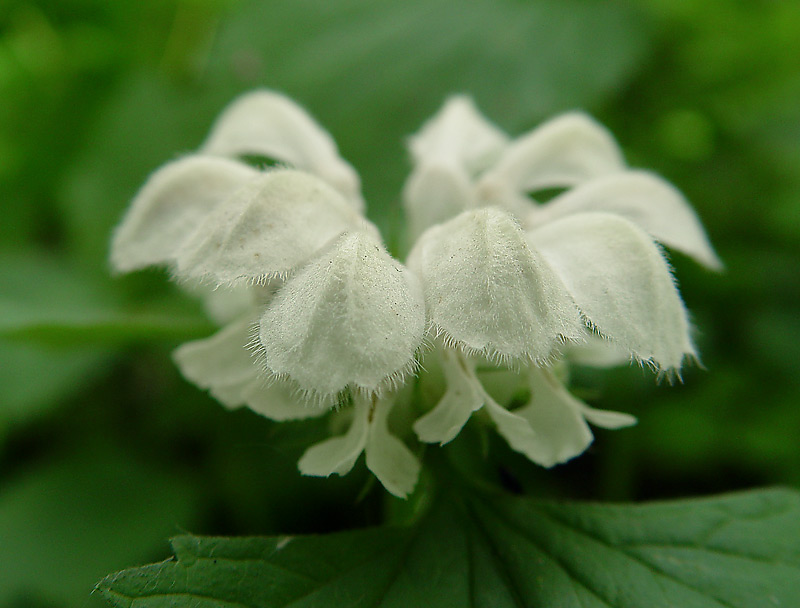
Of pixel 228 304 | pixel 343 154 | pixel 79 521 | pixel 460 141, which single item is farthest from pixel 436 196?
pixel 79 521

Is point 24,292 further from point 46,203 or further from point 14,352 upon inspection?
point 46,203

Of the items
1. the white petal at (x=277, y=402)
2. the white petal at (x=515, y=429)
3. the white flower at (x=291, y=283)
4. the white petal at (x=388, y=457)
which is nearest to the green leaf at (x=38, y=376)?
the white flower at (x=291, y=283)

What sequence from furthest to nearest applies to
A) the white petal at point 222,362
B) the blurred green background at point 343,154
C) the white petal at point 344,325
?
the blurred green background at point 343,154
the white petal at point 222,362
the white petal at point 344,325

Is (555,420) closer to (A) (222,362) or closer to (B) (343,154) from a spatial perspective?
(A) (222,362)

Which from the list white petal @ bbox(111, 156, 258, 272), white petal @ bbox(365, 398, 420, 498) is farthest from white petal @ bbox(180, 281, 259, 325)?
white petal @ bbox(365, 398, 420, 498)

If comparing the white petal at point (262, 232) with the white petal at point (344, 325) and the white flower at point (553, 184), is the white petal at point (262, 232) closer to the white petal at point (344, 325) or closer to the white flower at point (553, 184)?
the white petal at point (344, 325)

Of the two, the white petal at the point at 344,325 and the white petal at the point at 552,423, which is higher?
the white petal at the point at 344,325

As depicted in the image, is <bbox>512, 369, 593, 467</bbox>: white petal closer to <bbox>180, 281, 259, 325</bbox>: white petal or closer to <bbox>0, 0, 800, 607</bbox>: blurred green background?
<bbox>0, 0, 800, 607</bbox>: blurred green background
